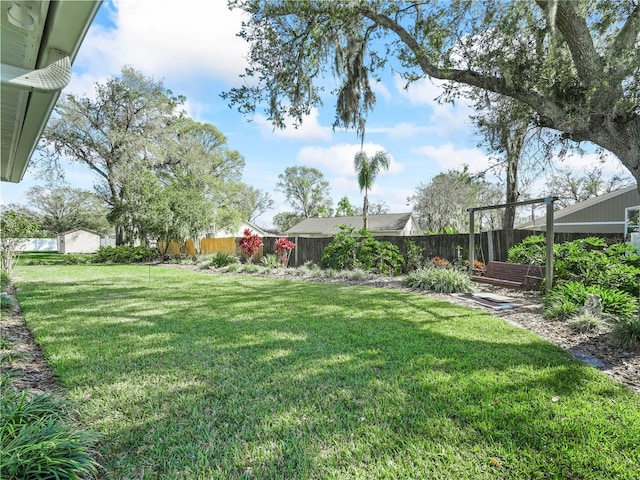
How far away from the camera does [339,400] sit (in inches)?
102

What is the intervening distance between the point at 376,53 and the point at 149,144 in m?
16.3

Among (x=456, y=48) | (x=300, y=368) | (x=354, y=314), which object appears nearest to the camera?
(x=300, y=368)

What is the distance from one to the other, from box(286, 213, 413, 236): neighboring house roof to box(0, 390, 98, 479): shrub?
2395 centimetres

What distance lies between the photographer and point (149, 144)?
19.7 m

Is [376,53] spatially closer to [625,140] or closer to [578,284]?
[625,140]

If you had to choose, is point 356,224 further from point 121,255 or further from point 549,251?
point 549,251

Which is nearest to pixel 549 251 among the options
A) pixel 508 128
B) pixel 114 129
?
pixel 508 128

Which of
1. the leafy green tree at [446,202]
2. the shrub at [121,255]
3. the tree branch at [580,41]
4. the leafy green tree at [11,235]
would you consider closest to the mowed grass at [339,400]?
the tree branch at [580,41]

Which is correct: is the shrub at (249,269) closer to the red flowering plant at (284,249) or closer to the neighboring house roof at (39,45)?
the red flowering plant at (284,249)

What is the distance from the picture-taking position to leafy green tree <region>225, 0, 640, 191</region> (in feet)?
15.0

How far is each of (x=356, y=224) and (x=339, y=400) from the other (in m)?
26.1

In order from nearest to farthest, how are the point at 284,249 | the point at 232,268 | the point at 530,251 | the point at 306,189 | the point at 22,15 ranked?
1. the point at 22,15
2. the point at 530,251
3. the point at 232,268
4. the point at 284,249
5. the point at 306,189

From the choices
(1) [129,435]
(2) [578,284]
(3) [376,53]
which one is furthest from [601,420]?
(3) [376,53]

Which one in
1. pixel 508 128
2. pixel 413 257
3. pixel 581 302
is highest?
pixel 508 128
